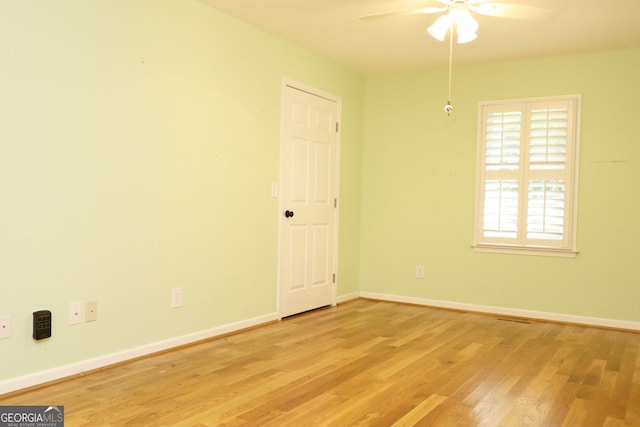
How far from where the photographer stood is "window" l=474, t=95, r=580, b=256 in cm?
480

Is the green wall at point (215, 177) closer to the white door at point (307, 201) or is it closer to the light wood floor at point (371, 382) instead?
the white door at point (307, 201)

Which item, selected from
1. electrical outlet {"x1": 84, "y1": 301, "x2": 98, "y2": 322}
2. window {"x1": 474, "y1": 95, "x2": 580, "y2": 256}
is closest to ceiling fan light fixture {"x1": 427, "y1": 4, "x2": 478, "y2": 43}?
window {"x1": 474, "y1": 95, "x2": 580, "y2": 256}

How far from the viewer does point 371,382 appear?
120 inches

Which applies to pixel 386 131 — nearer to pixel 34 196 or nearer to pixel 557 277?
pixel 557 277

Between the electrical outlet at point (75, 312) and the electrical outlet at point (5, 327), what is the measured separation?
33cm

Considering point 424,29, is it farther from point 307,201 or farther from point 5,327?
point 5,327

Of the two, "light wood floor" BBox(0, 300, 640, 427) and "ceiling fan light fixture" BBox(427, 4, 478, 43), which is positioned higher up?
"ceiling fan light fixture" BBox(427, 4, 478, 43)

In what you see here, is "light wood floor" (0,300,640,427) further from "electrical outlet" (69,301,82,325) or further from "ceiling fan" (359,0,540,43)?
"ceiling fan" (359,0,540,43)

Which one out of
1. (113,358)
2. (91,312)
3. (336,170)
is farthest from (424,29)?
(113,358)

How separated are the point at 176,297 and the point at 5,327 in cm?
113

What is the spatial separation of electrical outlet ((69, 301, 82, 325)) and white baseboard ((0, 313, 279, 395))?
9.4 inches

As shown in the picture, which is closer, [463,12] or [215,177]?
[463,12]

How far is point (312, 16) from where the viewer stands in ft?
13.0

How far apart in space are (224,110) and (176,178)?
698mm
